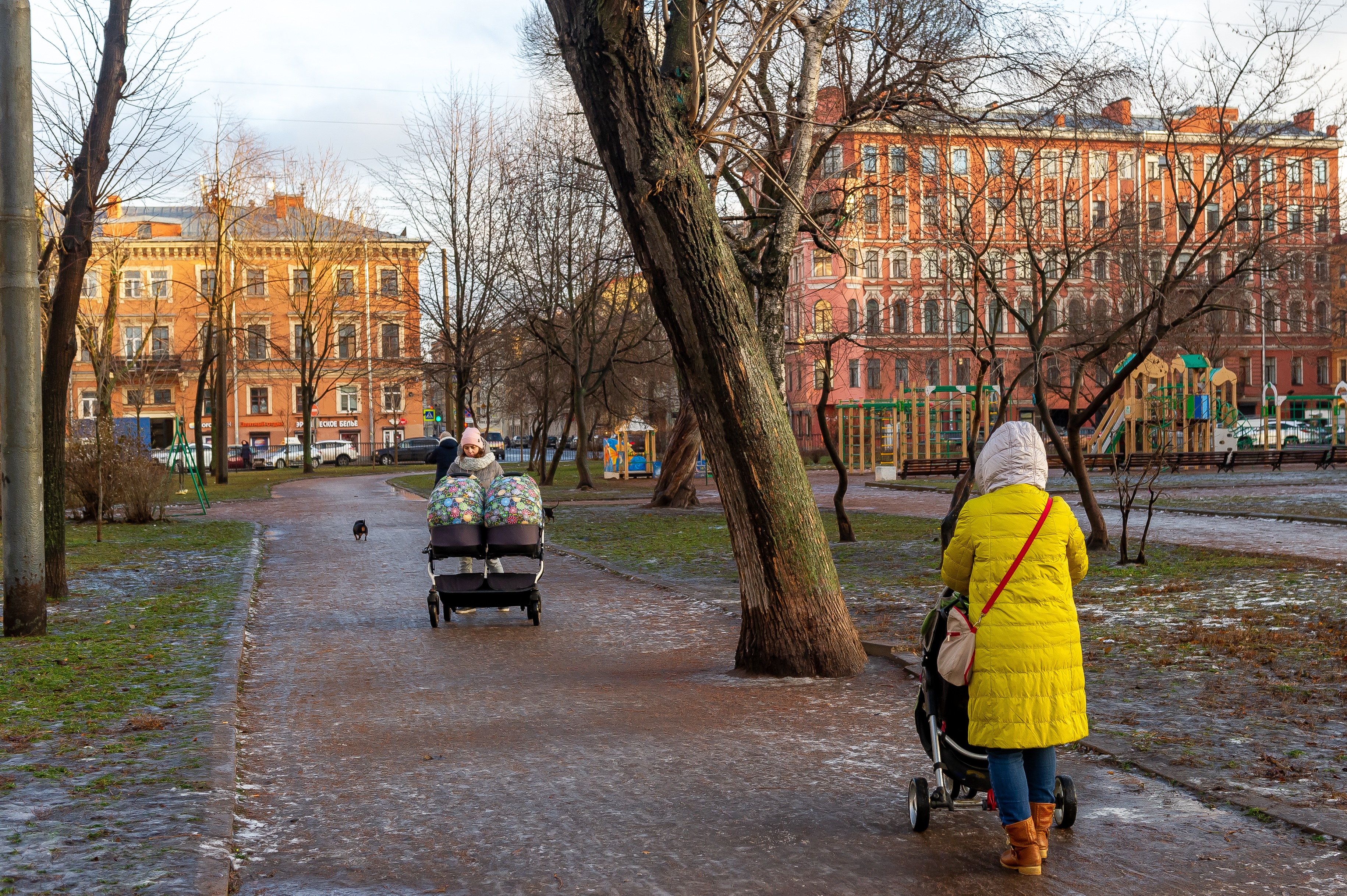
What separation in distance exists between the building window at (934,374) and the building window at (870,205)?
28443mm

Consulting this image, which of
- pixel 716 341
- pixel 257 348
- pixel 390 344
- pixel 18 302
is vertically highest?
pixel 257 348

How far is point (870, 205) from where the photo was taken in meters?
19.6

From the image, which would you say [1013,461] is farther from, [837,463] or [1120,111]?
[1120,111]

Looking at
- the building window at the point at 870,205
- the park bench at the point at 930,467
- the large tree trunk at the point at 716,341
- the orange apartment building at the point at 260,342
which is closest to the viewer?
the large tree trunk at the point at 716,341

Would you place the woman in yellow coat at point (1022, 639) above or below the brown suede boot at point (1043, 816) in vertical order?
above

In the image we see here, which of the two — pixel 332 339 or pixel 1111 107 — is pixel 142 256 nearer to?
pixel 332 339

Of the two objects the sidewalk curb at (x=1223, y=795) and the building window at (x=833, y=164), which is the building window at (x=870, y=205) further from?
the sidewalk curb at (x=1223, y=795)

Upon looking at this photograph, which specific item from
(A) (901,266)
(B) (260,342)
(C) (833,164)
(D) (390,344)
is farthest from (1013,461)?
(B) (260,342)

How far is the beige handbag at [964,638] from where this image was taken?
15.4 ft

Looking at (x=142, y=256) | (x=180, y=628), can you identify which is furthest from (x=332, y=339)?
(x=180, y=628)

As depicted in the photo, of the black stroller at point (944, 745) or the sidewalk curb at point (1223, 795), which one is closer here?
the black stroller at point (944, 745)

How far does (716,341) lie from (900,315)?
27041 millimetres

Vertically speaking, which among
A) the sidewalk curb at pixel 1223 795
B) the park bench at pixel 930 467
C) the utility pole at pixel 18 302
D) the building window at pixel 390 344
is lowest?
the sidewalk curb at pixel 1223 795

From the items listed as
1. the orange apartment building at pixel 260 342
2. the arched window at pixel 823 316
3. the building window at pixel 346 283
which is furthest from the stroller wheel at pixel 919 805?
the orange apartment building at pixel 260 342
